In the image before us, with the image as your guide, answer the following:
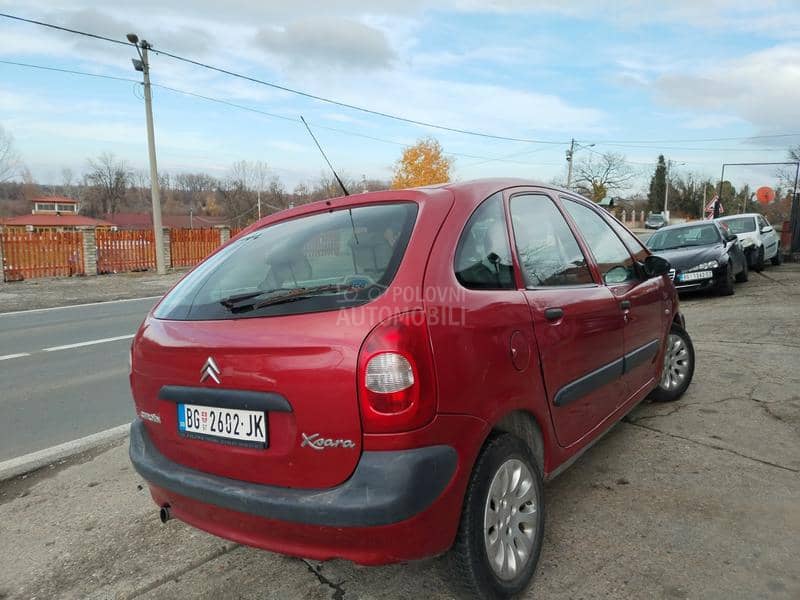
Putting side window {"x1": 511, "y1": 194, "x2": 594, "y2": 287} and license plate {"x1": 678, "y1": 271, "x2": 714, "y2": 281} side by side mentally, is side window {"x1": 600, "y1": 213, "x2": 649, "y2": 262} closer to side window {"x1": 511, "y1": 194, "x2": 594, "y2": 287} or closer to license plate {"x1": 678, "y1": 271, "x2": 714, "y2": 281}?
side window {"x1": 511, "y1": 194, "x2": 594, "y2": 287}

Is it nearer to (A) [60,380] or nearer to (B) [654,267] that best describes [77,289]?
(A) [60,380]

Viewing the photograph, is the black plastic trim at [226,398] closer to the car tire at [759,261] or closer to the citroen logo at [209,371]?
the citroen logo at [209,371]

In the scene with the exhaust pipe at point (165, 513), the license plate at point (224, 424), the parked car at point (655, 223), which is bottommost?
the exhaust pipe at point (165, 513)

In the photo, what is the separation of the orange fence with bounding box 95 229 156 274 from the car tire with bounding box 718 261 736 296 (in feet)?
65.8

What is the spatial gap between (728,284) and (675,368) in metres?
7.04

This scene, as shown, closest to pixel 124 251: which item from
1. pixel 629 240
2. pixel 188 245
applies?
pixel 188 245

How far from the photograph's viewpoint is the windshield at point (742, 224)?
14367 millimetres

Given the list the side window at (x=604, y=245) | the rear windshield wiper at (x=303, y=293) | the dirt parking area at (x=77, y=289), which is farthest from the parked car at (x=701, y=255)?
the dirt parking area at (x=77, y=289)

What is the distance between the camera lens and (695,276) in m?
10.3

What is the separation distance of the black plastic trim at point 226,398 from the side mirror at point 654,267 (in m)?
2.88

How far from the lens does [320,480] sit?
189 centimetres

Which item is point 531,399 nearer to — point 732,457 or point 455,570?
point 455,570

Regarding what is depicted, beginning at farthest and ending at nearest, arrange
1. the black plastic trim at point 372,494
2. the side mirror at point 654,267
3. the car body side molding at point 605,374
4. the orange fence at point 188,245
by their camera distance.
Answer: the orange fence at point 188,245, the side mirror at point 654,267, the car body side molding at point 605,374, the black plastic trim at point 372,494

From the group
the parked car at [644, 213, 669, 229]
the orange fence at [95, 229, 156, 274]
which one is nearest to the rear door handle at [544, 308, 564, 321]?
the parked car at [644, 213, 669, 229]
